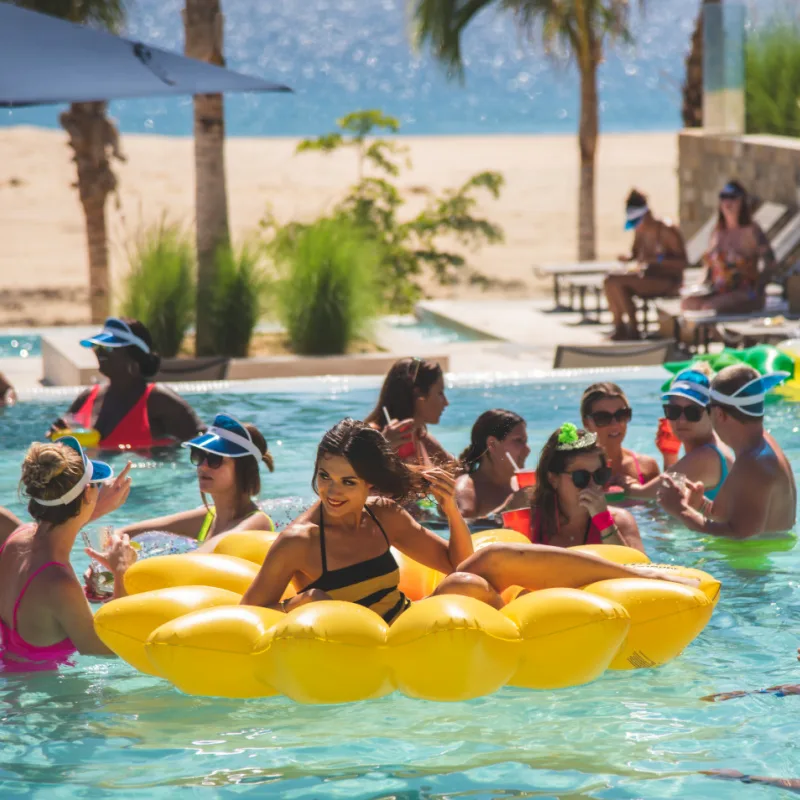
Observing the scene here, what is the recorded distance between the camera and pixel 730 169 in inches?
623

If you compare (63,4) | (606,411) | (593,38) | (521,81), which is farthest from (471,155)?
(521,81)

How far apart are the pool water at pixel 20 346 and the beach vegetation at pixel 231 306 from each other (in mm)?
2945

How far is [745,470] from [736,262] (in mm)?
6207

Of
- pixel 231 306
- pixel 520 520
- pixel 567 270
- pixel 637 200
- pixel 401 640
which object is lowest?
pixel 401 640

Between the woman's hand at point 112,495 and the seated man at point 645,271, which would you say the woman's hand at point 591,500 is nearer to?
the woman's hand at point 112,495

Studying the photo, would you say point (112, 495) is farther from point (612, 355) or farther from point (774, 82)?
point (774, 82)

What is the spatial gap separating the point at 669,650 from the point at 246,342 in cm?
741

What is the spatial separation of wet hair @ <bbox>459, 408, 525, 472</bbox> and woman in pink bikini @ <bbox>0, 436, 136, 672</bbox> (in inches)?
81.7

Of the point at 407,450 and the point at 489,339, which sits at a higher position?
the point at 489,339

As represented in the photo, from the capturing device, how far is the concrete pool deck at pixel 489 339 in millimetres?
11586

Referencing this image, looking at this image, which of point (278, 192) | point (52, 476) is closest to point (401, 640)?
point (52, 476)

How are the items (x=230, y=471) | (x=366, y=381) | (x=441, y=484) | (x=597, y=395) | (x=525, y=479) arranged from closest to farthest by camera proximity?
(x=441, y=484), (x=230, y=471), (x=525, y=479), (x=597, y=395), (x=366, y=381)

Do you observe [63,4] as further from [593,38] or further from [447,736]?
[447,736]

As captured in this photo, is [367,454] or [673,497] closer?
[367,454]
